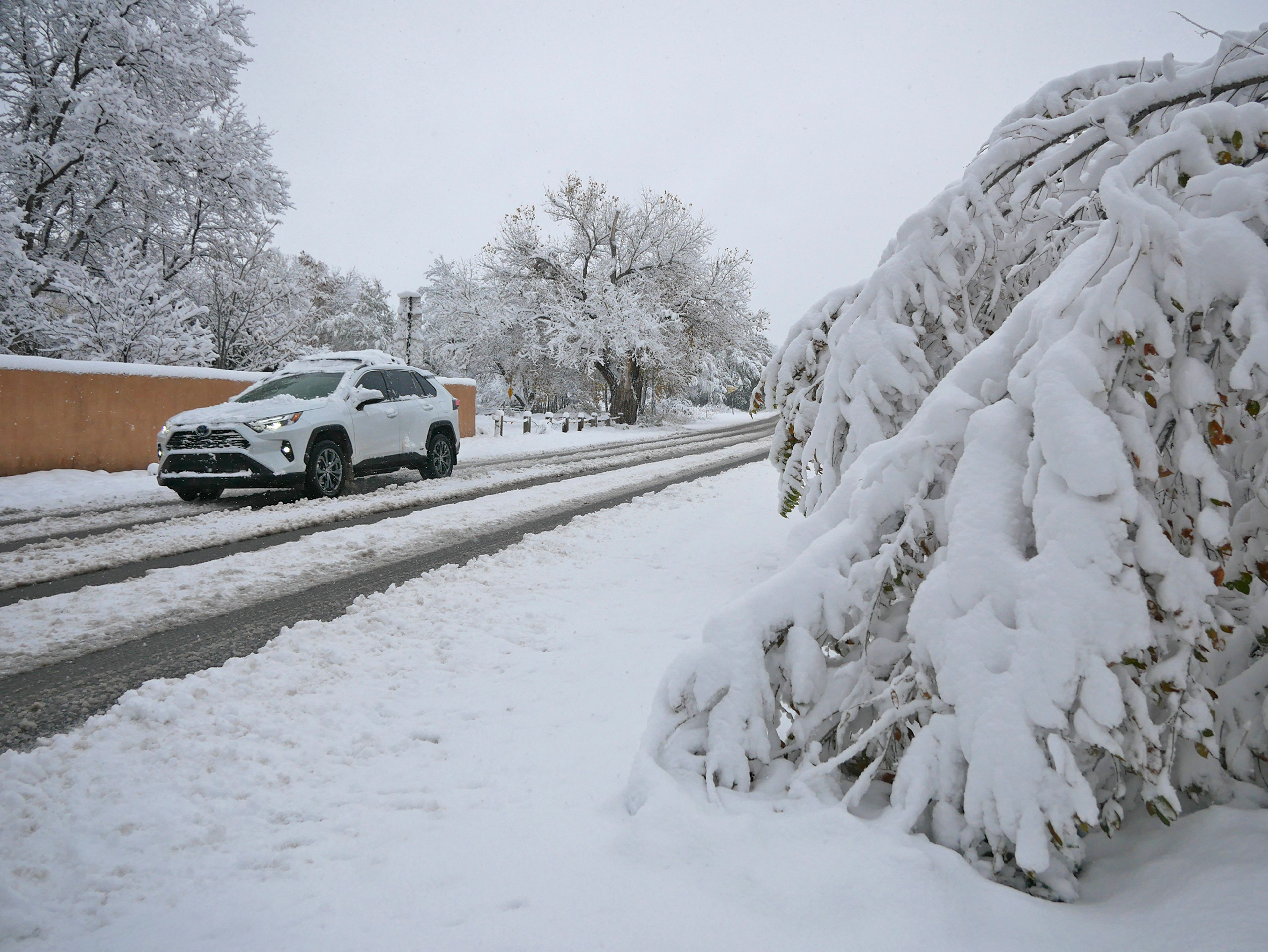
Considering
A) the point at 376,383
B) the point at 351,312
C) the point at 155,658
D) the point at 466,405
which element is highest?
the point at 351,312

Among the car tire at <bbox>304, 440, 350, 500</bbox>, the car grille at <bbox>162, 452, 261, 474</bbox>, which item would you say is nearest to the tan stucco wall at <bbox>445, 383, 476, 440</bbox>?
the car tire at <bbox>304, 440, 350, 500</bbox>

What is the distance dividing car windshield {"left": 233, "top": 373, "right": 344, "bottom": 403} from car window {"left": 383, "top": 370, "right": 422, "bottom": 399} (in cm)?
97

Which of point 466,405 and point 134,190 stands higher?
point 134,190

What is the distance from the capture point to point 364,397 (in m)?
9.20

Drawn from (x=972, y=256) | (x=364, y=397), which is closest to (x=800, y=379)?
(x=972, y=256)

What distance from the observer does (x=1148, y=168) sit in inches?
73.0

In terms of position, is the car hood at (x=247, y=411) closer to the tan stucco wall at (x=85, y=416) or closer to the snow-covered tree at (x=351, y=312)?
the tan stucco wall at (x=85, y=416)

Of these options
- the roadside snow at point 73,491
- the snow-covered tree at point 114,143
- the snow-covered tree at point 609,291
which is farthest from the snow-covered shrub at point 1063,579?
the snow-covered tree at point 609,291

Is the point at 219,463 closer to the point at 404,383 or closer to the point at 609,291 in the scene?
the point at 404,383

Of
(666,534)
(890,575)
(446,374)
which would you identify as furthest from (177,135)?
(446,374)

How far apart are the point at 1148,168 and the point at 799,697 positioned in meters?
1.84

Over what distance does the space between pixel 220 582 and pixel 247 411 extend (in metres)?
4.15

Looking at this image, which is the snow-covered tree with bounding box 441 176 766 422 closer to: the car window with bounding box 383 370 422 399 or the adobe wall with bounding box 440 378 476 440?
the adobe wall with bounding box 440 378 476 440

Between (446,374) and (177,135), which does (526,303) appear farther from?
(177,135)
